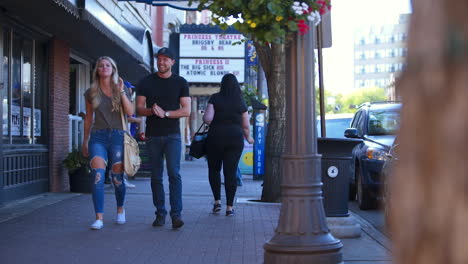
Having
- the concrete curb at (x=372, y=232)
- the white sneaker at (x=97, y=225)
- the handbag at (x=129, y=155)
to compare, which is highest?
the handbag at (x=129, y=155)

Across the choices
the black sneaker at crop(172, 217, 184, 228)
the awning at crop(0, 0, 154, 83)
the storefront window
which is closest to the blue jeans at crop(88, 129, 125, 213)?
the black sneaker at crop(172, 217, 184, 228)

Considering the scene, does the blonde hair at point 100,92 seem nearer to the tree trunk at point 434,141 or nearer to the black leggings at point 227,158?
the black leggings at point 227,158

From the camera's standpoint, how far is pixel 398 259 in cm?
107

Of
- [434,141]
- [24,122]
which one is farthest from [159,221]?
[434,141]

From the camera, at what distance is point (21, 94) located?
36.1 feet

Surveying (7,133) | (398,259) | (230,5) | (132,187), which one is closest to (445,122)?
(398,259)

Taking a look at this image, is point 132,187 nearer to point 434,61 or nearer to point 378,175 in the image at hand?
point 378,175

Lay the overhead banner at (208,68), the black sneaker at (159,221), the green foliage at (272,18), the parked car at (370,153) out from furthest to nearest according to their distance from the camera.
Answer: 1. the overhead banner at (208,68)
2. the parked car at (370,153)
3. the black sneaker at (159,221)
4. the green foliage at (272,18)

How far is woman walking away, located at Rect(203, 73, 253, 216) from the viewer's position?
913 centimetres

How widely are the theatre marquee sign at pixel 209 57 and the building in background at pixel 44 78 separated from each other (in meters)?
10.2

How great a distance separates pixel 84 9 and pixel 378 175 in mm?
4933

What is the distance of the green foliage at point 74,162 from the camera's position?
12242 mm

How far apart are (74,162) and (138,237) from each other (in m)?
5.42

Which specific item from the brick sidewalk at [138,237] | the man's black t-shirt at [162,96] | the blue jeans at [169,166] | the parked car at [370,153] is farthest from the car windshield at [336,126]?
the blue jeans at [169,166]
